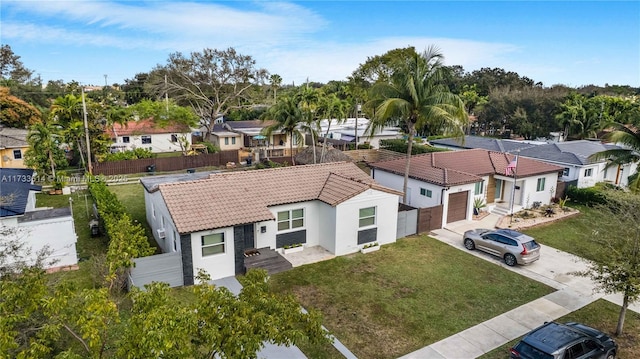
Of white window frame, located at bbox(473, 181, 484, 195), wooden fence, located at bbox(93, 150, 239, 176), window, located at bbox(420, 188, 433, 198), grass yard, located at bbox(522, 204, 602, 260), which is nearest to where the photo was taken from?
grass yard, located at bbox(522, 204, 602, 260)

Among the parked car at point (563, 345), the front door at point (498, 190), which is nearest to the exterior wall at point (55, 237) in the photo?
the parked car at point (563, 345)

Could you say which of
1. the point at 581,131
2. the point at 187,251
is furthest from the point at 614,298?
the point at 581,131

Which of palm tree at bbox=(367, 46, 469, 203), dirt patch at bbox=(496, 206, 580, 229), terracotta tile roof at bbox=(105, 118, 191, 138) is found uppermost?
palm tree at bbox=(367, 46, 469, 203)

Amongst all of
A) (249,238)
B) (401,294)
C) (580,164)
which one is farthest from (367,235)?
(580,164)

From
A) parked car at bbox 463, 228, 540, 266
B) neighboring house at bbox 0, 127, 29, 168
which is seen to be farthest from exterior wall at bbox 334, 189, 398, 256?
neighboring house at bbox 0, 127, 29, 168

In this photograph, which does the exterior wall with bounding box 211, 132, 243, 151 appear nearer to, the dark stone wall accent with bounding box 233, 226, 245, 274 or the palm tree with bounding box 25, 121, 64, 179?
the palm tree with bounding box 25, 121, 64, 179

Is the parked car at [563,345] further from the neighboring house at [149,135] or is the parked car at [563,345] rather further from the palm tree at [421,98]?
the neighboring house at [149,135]
